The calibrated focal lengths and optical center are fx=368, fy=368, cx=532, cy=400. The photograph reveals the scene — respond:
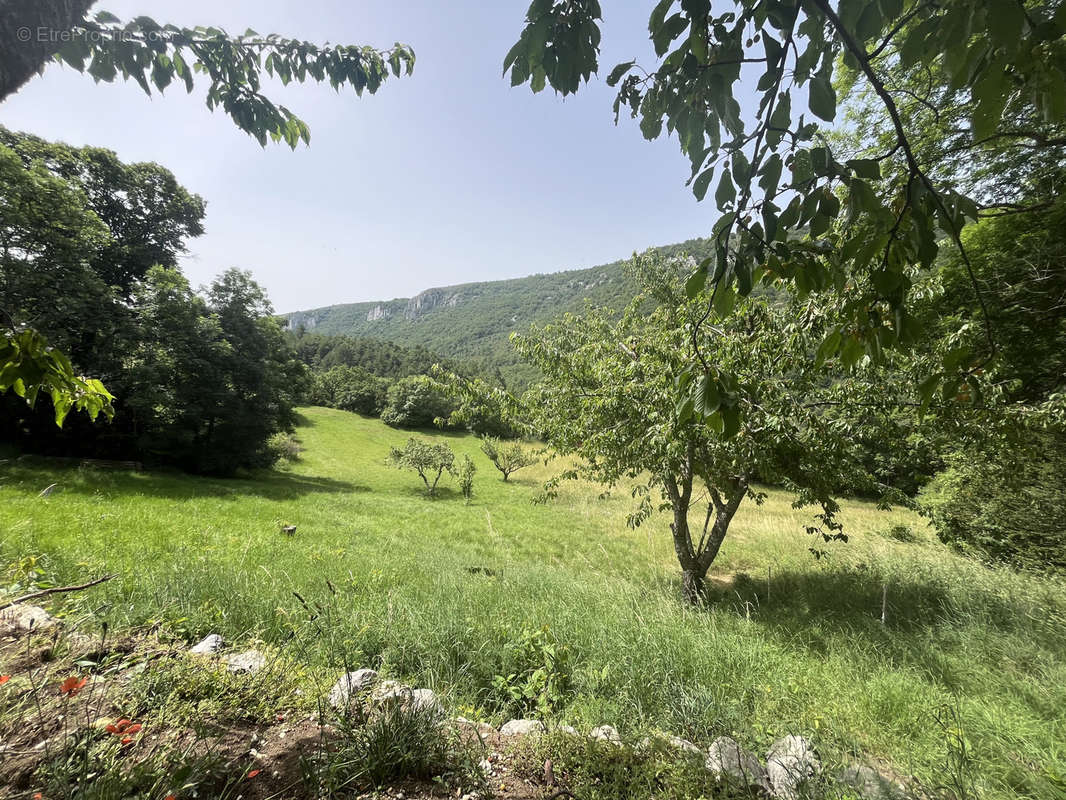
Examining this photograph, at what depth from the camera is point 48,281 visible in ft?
38.2

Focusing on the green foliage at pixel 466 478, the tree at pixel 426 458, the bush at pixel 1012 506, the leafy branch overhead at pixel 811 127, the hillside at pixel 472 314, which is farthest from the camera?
the hillside at pixel 472 314

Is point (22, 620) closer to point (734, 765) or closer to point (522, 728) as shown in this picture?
point (522, 728)

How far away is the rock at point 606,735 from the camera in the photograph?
2.27 m

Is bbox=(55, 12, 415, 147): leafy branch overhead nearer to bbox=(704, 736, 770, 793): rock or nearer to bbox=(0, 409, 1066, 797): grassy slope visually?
bbox=(0, 409, 1066, 797): grassy slope

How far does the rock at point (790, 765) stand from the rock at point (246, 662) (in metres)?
3.25

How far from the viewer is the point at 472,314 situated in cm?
16125

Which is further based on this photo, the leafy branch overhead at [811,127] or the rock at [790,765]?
the rock at [790,765]

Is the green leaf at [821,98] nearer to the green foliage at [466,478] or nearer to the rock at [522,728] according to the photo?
the rock at [522,728]

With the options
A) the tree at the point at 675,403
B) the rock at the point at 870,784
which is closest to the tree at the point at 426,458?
the tree at the point at 675,403

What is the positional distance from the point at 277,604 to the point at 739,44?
556cm

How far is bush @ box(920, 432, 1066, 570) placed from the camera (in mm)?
6883

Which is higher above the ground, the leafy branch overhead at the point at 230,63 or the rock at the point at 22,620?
the leafy branch overhead at the point at 230,63

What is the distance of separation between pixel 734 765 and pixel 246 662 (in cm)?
330

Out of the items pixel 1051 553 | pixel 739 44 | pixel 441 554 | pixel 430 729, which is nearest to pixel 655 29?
pixel 739 44
